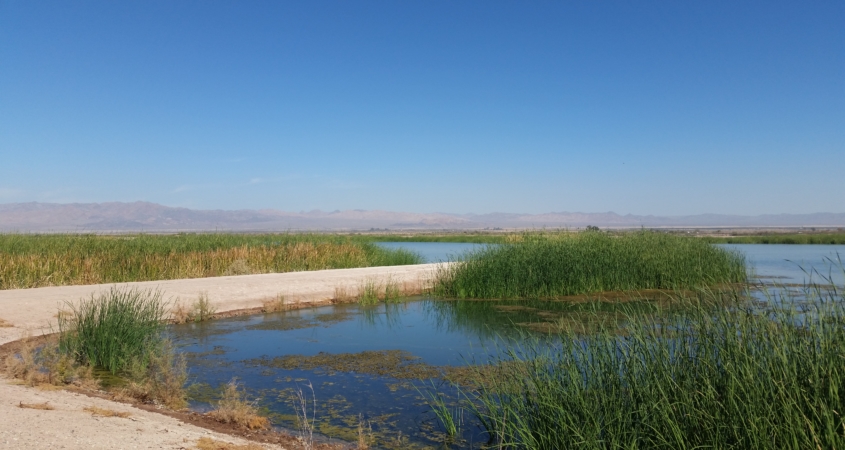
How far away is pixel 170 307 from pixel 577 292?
9643 mm

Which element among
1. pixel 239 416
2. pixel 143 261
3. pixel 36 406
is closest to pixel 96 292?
pixel 143 261

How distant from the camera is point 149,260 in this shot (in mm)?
17562

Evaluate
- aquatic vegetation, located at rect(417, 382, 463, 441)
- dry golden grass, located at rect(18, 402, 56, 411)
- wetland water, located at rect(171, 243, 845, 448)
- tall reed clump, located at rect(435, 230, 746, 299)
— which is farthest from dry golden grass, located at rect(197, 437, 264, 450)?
tall reed clump, located at rect(435, 230, 746, 299)

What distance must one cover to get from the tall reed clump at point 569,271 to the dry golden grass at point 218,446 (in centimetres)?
1120

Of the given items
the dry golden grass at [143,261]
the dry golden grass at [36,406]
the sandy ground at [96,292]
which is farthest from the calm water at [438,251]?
the dry golden grass at [36,406]

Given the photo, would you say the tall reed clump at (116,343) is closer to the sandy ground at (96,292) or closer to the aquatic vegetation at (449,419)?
the sandy ground at (96,292)

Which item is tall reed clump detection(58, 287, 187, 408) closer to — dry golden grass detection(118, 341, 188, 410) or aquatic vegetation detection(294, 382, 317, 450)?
dry golden grass detection(118, 341, 188, 410)

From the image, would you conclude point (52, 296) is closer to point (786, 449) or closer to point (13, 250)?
point (13, 250)

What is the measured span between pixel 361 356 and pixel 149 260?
11.2 meters

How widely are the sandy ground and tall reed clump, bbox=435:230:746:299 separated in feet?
6.26

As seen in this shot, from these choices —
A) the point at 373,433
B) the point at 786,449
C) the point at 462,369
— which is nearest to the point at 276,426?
the point at 373,433

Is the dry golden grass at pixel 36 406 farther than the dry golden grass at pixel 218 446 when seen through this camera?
Yes

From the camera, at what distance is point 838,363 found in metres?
3.74

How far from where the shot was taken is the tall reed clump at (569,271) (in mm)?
15445
